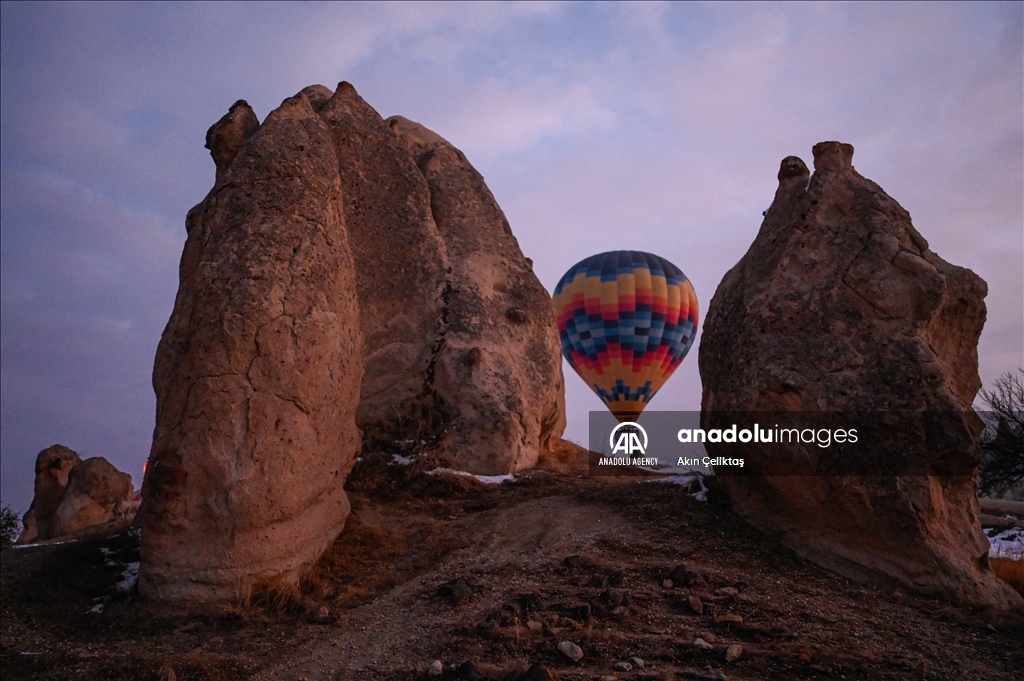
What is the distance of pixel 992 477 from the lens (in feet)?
54.7

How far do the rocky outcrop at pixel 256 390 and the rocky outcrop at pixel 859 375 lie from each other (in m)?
3.36

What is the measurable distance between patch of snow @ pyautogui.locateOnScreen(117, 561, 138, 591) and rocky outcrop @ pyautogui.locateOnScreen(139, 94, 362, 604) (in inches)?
13.2

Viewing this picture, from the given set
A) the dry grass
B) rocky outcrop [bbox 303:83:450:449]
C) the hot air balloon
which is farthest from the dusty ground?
the hot air balloon

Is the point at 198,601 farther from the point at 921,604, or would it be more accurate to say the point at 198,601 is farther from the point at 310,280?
the point at 921,604

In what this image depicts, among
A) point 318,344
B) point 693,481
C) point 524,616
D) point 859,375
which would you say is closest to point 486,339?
point 693,481

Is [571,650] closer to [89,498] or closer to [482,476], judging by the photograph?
[482,476]

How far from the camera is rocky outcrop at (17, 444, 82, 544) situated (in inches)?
608

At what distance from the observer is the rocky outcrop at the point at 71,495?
14.2 metres

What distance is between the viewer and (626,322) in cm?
2212

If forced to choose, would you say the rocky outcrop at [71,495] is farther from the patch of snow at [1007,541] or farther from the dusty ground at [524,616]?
the patch of snow at [1007,541]

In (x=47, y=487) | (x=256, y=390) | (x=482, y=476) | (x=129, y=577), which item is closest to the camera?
(x=256, y=390)

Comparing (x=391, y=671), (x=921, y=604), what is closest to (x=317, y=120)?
(x=391, y=671)

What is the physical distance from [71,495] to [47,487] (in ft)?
5.17

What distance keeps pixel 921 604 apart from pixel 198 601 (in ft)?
16.4
